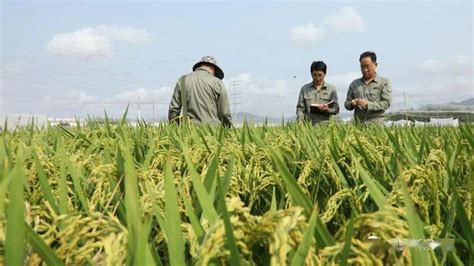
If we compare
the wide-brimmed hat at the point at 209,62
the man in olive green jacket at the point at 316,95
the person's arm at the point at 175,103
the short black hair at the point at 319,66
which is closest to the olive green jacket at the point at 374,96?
the man in olive green jacket at the point at 316,95

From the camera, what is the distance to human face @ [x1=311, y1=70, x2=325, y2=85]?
4.09 metres

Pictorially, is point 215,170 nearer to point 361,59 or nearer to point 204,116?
point 204,116

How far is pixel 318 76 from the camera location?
4.09m

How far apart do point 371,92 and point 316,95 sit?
505 mm

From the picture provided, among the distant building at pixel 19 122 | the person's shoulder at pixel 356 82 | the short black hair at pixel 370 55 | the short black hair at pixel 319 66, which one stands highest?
the short black hair at pixel 370 55

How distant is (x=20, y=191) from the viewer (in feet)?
1.24

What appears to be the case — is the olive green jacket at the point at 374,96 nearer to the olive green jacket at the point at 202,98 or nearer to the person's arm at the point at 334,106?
the person's arm at the point at 334,106

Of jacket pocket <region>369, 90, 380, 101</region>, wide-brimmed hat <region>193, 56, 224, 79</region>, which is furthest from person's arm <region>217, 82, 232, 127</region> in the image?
jacket pocket <region>369, 90, 380, 101</region>

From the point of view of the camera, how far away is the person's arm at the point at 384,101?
3.74 m

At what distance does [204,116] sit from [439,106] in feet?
109

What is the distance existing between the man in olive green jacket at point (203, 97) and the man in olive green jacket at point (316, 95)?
0.80 metres

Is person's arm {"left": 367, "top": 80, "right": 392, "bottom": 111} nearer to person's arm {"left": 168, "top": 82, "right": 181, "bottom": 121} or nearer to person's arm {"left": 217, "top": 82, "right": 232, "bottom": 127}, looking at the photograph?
person's arm {"left": 217, "top": 82, "right": 232, "bottom": 127}

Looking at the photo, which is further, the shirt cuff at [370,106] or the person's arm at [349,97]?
the person's arm at [349,97]

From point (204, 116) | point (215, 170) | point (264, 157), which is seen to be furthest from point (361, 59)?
point (215, 170)
